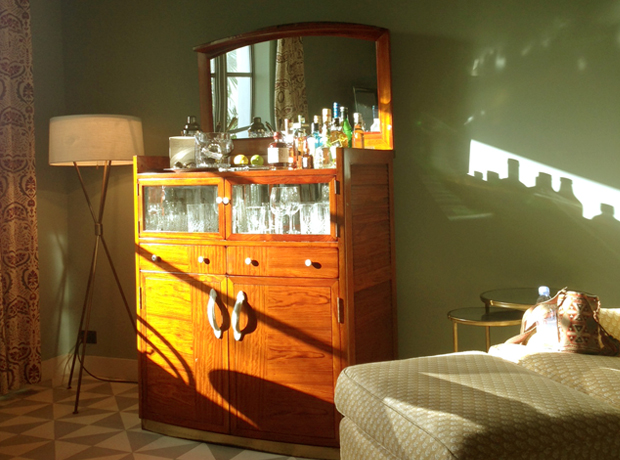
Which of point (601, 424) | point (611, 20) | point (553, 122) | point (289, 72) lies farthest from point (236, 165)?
point (601, 424)

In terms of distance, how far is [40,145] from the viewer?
387 cm

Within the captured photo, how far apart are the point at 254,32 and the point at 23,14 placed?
1.34 metres

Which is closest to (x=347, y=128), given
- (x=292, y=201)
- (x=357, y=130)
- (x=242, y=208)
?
(x=357, y=130)

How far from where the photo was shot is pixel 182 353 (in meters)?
3.02

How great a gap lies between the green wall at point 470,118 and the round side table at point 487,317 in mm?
229

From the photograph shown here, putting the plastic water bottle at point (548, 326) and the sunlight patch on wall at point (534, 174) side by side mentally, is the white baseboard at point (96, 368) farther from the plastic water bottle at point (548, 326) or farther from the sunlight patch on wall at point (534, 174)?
the plastic water bottle at point (548, 326)

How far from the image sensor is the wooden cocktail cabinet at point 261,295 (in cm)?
270

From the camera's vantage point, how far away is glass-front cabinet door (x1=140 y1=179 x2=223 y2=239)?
116 inches

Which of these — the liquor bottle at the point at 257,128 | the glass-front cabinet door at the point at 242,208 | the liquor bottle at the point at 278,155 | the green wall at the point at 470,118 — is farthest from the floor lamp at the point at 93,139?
the liquor bottle at the point at 278,155

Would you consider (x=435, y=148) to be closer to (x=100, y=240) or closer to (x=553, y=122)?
(x=553, y=122)

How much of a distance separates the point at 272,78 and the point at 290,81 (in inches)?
4.4

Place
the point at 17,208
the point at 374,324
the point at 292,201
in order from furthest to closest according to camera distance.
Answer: the point at 17,208 < the point at 374,324 < the point at 292,201

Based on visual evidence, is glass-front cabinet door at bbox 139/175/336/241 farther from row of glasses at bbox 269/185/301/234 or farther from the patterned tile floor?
the patterned tile floor

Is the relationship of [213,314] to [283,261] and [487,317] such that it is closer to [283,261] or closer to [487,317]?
[283,261]
